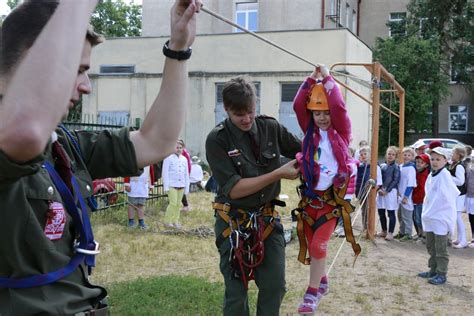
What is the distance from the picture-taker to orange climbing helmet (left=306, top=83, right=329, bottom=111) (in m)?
4.09

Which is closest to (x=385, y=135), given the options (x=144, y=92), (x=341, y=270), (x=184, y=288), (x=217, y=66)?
(x=217, y=66)

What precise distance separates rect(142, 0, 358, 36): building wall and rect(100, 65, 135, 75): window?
3658 mm

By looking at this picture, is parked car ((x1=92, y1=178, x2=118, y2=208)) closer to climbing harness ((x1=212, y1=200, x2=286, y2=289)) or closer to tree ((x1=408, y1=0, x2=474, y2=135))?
climbing harness ((x1=212, y1=200, x2=286, y2=289))

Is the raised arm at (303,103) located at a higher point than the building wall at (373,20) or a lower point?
lower

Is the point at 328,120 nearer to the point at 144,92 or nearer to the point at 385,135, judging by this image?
the point at 144,92

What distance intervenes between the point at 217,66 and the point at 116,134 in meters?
21.1

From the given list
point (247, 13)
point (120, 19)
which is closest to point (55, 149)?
point (247, 13)

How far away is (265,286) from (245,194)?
689 millimetres

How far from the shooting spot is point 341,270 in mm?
7629

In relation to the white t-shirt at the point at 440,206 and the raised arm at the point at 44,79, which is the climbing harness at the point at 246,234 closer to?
the raised arm at the point at 44,79

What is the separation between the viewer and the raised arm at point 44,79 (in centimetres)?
88

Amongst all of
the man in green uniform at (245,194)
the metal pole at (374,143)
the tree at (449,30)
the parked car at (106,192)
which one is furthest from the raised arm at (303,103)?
the tree at (449,30)

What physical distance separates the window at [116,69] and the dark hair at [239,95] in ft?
68.3

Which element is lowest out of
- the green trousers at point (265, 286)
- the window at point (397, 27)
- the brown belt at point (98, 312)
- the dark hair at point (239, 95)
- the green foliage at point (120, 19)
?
the green trousers at point (265, 286)
